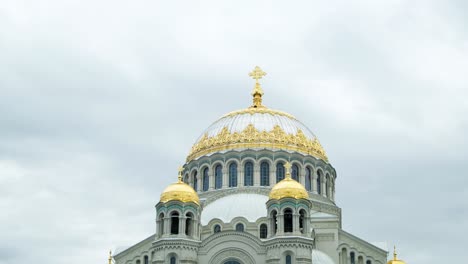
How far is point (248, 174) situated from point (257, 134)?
282 centimetres

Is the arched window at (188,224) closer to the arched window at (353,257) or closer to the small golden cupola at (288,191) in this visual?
the small golden cupola at (288,191)

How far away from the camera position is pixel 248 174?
51.2 meters

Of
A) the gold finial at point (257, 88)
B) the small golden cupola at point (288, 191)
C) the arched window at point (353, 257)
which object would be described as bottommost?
the arched window at point (353, 257)

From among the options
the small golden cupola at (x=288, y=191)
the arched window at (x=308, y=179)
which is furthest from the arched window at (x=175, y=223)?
the arched window at (x=308, y=179)

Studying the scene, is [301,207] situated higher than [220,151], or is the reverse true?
[220,151]

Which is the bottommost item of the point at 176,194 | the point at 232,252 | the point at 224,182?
the point at 232,252

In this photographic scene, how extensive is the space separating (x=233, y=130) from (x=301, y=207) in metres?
12.6

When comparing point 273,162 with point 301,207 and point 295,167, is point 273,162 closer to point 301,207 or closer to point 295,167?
point 295,167

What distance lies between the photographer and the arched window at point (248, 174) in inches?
2000

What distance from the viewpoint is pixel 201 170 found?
5281 centimetres

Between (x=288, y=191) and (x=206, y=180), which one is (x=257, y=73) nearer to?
(x=206, y=180)

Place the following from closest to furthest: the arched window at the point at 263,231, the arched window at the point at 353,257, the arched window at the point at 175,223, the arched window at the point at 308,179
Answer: the arched window at the point at 175,223
the arched window at the point at 263,231
the arched window at the point at 353,257
the arched window at the point at 308,179

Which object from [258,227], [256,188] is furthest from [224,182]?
[258,227]

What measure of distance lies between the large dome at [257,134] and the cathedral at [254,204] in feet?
0.22
